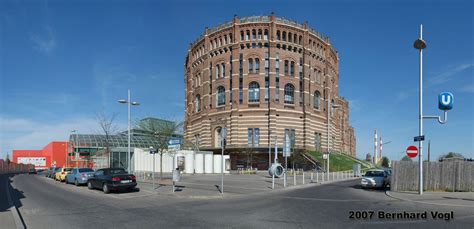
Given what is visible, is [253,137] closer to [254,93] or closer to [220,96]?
[254,93]

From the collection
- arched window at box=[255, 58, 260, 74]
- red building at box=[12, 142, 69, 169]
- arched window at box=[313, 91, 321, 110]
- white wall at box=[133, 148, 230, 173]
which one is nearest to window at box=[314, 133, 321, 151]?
arched window at box=[313, 91, 321, 110]

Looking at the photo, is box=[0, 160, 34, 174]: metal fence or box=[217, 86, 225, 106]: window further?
box=[0, 160, 34, 174]: metal fence

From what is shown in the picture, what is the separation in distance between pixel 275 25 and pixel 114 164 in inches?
1341

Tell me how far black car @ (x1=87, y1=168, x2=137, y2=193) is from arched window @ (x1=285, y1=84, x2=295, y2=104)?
42512mm

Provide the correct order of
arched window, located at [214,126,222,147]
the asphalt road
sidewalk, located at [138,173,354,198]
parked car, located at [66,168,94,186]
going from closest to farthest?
1. the asphalt road
2. sidewalk, located at [138,173,354,198]
3. parked car, located at [66,168,94,186]
4. arched window, located at [214,126,222,147]

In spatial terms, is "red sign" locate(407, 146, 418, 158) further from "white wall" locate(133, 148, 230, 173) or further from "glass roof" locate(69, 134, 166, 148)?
"glass roof" locate(69, 134, 166, 148)

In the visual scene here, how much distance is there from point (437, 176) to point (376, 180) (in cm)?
374

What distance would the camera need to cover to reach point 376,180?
71.7 feet

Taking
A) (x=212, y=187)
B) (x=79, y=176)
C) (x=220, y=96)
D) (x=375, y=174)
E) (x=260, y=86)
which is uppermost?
(x=260, y=86)

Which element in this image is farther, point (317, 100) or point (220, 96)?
point (317, 100)

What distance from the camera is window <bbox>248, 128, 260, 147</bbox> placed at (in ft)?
189

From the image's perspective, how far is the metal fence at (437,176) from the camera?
18.5 metres

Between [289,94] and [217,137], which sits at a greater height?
[289,94]

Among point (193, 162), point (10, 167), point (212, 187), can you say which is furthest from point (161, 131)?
point (10, 167)
